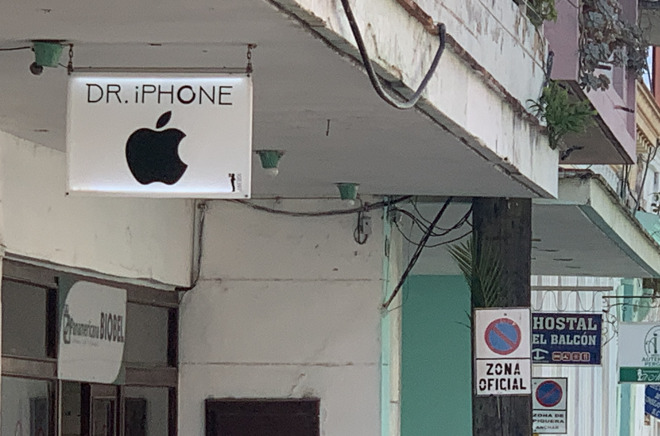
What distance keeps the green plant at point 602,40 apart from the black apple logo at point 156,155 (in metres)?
5.27

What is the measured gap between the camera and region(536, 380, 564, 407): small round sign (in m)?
15.9

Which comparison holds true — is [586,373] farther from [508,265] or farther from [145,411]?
[145,411]

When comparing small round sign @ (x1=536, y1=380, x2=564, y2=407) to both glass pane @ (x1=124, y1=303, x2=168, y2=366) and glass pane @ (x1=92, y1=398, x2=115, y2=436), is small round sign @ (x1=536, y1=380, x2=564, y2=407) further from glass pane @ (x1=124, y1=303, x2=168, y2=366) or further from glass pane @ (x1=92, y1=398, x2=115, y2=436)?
glass pane @ (x1=92, y1=398, x2=115, y2=436)

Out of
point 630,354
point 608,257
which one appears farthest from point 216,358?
point 630,354

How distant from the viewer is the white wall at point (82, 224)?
7.96 meters

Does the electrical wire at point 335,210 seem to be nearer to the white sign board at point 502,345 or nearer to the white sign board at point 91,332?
the white sign board at point 502,345

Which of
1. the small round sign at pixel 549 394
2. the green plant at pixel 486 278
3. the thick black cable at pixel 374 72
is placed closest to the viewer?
the thick black cable at pixel 374 72

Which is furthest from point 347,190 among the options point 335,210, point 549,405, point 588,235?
point 549,405

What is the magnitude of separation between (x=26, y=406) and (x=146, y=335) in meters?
2.02

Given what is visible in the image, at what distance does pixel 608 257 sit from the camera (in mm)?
13727

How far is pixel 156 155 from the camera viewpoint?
18.1 feet

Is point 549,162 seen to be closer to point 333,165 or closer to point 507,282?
point 507,282

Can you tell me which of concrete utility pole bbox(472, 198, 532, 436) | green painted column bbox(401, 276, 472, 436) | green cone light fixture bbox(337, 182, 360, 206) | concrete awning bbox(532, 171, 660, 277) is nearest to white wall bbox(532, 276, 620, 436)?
green painted column bbox(401, 276, 472, 436)

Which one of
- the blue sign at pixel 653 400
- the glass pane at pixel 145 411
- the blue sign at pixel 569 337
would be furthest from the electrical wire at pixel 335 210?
the blue sign at pixel 653 400
